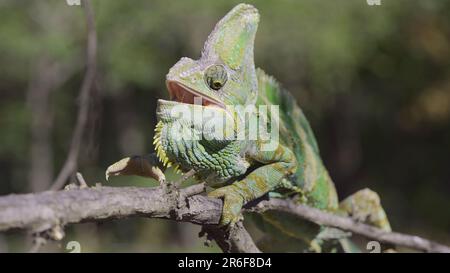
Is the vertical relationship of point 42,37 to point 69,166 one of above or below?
above

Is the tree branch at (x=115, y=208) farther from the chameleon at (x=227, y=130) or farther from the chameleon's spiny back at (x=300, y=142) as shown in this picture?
the chameleon's spiny back at (x=300, y=142)

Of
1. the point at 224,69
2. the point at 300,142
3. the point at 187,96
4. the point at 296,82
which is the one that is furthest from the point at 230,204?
the point at 296,82

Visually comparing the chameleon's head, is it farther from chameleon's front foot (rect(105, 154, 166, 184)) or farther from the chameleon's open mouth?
chameleon's front foot (rect(105, 154, 166, 184))

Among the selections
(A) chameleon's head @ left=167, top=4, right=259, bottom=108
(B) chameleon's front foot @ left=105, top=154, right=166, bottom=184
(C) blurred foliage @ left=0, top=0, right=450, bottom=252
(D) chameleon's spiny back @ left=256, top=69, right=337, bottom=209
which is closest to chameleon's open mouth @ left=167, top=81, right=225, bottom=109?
(A) chameleon's head @ left=167, top=4, right=259, bottom=108

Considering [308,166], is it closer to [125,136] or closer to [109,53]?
[109,53]

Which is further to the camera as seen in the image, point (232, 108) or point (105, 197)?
point (232, 108)

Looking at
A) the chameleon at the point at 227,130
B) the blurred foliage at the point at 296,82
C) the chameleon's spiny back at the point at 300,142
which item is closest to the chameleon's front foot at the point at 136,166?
the chameleon at the point at 227,130

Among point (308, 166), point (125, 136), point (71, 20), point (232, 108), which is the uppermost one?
point (71, 20)
